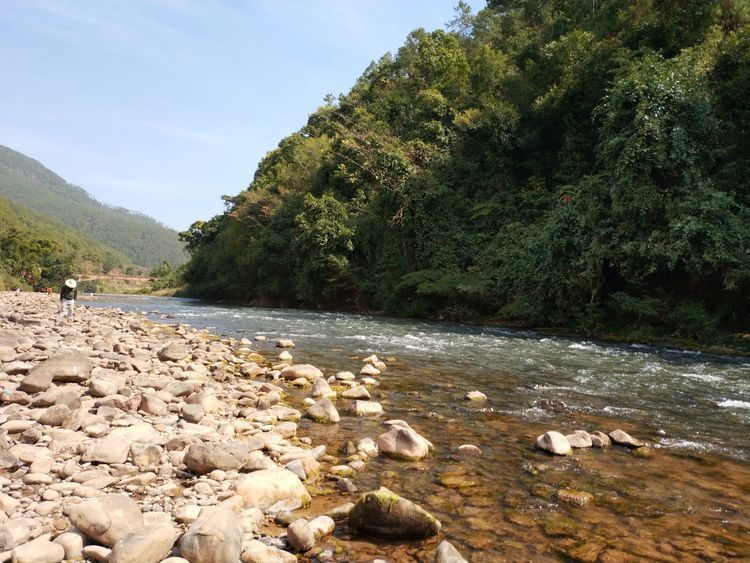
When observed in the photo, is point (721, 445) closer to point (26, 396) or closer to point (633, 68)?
point (26, 396)

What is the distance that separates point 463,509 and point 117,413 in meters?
3.26

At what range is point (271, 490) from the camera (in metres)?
3.46

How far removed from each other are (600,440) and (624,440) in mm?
260

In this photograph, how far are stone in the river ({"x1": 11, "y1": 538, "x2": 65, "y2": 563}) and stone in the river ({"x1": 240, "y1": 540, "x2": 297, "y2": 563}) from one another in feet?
2.96

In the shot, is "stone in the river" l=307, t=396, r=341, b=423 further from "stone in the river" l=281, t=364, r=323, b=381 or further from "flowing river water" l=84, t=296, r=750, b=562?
"stone in the river" l=281, t=364, r=323, b=381

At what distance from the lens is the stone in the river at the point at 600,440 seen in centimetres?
488

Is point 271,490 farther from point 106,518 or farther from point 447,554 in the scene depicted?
point 447,554

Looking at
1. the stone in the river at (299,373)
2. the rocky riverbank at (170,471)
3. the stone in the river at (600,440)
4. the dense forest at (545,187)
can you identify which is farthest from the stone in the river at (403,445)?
the dense forest at (545,187)

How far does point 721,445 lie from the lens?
504 cm

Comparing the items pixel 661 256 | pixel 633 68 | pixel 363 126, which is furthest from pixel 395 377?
pixel 363 126

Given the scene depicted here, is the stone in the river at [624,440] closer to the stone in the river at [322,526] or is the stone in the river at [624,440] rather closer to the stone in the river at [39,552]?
the stone in the river at [322,526]

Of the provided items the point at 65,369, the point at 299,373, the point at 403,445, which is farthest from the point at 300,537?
the point at 299,373

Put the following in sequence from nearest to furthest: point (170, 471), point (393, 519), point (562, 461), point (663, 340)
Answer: point (393, 519) < point (170, 471) < point (562, 461) < point (663, 340)

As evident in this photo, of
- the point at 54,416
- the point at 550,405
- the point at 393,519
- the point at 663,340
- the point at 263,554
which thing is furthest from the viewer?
the point at 663,340
